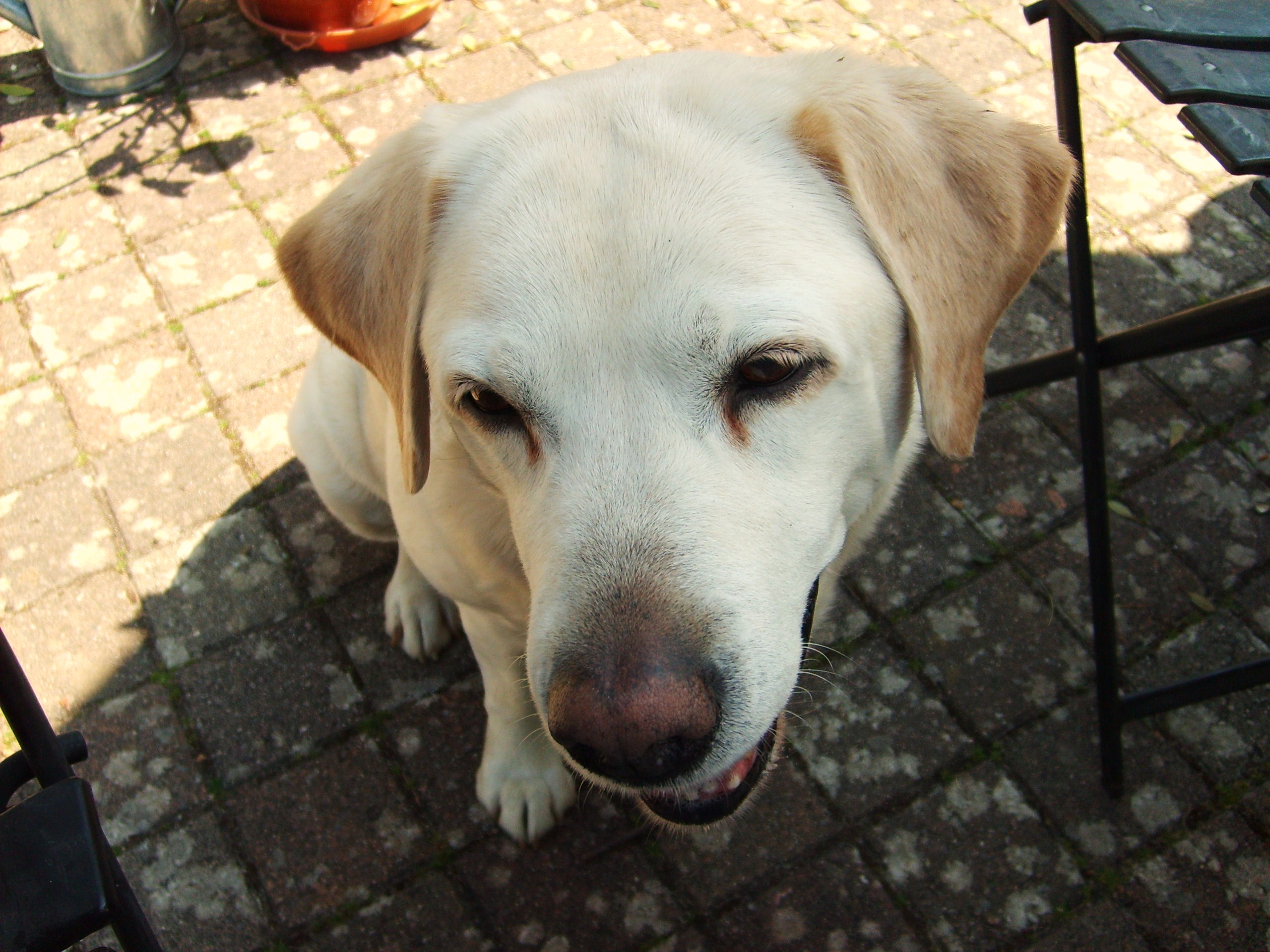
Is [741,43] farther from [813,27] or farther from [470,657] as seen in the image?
[470,657]

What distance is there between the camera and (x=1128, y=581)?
3090 millimetres

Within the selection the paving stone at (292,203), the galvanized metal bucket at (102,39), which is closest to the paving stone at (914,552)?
the paving stone at (292,203)

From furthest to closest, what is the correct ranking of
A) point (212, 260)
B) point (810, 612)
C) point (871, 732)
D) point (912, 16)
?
point (912, 16) → point (212, 260) → point (871, 732) → point (810, 612)

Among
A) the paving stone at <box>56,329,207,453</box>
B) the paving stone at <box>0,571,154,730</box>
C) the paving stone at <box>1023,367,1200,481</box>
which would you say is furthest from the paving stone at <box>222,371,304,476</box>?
the paving stone at <box>1023,367,1200,481</box>

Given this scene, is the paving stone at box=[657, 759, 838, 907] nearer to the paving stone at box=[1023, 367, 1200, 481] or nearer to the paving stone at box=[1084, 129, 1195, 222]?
the paving stone at box=[1023, 367, 1200, 481]

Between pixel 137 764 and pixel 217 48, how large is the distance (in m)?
3.63

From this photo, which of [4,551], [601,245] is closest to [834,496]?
[601,245]

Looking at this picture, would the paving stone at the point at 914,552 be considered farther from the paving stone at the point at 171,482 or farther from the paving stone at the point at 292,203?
the paving stone at the point at 292,203

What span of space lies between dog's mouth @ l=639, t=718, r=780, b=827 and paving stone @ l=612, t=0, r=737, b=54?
12.2 feet

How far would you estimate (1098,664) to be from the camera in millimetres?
2613

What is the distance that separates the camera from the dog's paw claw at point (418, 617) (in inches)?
117

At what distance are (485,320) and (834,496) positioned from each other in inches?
27.9

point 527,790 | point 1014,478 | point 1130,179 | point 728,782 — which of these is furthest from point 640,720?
point 1130,179

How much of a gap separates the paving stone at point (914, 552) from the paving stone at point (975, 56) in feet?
7.28
